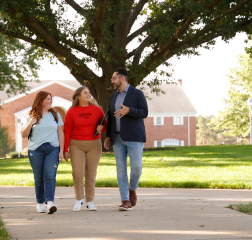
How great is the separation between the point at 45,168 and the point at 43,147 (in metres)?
0.32

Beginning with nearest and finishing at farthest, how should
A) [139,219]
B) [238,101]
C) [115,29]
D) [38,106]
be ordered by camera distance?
[139,219] < [38,106] < [115,29] < [238,101]

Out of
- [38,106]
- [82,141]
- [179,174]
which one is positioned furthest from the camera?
[179,174]

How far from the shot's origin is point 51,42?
16.9 m

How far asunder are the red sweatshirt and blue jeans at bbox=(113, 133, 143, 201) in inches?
17.0

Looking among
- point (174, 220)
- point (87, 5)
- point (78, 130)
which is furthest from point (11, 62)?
point (174, 220)

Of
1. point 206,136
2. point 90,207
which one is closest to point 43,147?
point 90,207

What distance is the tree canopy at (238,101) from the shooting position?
133 feet

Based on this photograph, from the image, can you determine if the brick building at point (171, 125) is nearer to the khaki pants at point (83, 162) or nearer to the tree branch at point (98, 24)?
the tree branch at point (98, 24)

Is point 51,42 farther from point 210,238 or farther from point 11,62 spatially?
point 210,238

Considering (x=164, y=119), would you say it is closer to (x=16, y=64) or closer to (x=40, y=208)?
(x=16, y=64)

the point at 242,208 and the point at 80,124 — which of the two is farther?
the point at 80,124

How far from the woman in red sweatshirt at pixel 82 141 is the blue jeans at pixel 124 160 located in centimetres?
37

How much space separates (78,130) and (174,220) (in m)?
2.11

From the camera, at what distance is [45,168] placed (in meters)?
5.82
